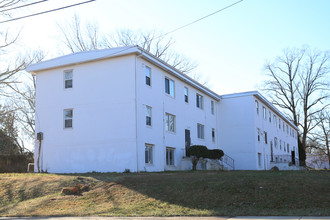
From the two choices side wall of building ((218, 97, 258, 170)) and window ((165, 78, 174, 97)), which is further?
side wall of building ((218, 97, 258, 170))

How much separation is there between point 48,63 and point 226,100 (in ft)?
59.5

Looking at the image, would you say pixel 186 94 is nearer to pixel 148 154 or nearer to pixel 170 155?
pixel 170 155

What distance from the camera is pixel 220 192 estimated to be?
13.5 metres

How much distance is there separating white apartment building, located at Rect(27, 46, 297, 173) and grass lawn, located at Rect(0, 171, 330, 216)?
22.4ft

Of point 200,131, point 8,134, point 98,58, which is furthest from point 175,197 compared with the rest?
point 8,134

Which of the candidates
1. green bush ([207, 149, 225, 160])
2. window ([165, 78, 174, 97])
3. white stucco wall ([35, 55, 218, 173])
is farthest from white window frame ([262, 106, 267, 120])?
white stucco wall ([35, 55, 218, 173])

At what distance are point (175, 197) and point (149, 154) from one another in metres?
11.1

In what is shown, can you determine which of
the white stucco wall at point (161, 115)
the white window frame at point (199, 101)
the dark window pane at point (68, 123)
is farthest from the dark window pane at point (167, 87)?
the dark window pane at point (68, 123)

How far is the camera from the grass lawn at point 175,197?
12.0 m

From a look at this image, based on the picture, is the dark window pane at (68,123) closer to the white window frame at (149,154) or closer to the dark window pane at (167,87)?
the white window frame at (149,154)

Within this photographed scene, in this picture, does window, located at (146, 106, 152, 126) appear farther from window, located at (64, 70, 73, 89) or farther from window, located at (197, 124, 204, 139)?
window, located at (197, 124, 204, 139)

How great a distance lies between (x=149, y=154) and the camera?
80.5 feet

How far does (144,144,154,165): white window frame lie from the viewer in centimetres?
2398

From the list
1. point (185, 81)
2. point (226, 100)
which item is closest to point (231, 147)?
point (226, 100)
